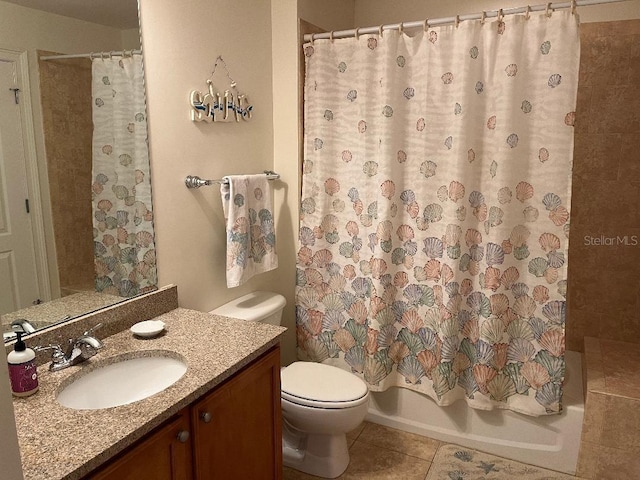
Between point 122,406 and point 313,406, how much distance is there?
0.96 m

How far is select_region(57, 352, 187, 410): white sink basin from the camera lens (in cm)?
147

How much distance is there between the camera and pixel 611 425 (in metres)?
2.11

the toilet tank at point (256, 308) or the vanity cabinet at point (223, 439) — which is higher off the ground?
the toilet tank at point (256, 308)

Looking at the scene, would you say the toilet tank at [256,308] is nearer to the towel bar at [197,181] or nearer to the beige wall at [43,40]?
the towel bar at [197,181]

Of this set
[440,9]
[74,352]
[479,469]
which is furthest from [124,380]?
[440,9]

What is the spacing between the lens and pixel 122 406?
1.26 meters

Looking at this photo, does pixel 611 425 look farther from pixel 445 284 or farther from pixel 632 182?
pixel 632 182

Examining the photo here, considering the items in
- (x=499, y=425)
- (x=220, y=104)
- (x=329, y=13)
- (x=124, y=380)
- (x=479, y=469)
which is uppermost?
(x=329, y=13)

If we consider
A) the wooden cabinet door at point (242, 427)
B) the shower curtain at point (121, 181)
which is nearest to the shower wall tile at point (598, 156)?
the wooden cabinet door at point (242, 427)

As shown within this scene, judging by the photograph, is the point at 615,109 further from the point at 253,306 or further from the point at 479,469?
the point at 253,306

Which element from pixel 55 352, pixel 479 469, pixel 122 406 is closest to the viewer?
pixel 122 406

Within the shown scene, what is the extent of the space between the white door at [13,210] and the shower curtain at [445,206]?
1368 mm

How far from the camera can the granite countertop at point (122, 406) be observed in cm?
106

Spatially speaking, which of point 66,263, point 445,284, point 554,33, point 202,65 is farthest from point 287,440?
point 554,33
